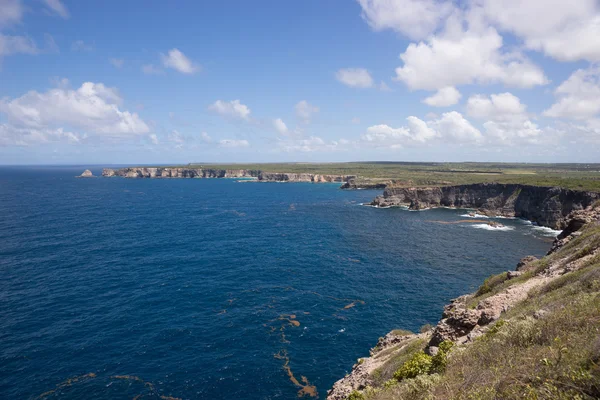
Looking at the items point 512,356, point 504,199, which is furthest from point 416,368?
point 504,199

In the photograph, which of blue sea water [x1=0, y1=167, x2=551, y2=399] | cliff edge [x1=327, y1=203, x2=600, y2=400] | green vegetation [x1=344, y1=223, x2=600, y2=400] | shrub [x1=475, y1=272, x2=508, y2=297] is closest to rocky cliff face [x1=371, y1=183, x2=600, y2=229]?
blue sea water [x1=0, y1=167, x2=551, y2=399]

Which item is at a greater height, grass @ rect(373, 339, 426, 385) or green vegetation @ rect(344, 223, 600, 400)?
green vegetation @ rect(344, 223, 600, 400)

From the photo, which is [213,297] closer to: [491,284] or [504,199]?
[491,284]

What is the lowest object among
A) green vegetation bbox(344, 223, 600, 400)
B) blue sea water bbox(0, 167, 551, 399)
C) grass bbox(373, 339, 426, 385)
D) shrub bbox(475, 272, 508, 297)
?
blue sea water bbox(0, 167, 551, 399)

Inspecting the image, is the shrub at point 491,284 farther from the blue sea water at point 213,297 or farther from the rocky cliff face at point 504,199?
the rocky cliff face at point 504,199

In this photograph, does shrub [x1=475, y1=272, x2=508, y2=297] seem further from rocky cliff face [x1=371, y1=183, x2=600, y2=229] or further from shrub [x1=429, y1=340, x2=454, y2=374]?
rocky cliff face [x1=371, y1=183, x2=600, y2=229]

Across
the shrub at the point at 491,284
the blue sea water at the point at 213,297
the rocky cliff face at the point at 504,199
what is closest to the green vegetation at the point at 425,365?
the blue sea water at the point at 213,297
